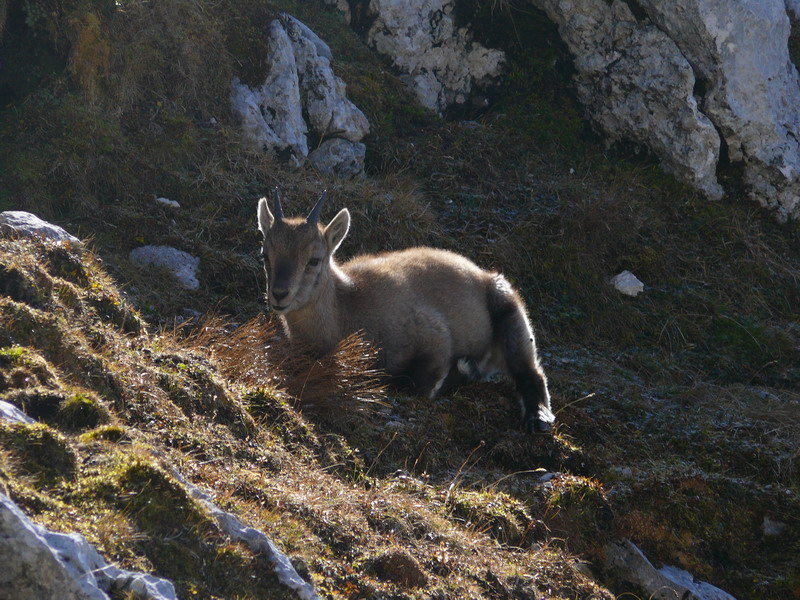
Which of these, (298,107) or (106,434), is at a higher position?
(298,107)

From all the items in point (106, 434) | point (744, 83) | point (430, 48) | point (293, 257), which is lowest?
point (293, 257)

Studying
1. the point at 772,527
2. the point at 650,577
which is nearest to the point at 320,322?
the point at 650,577

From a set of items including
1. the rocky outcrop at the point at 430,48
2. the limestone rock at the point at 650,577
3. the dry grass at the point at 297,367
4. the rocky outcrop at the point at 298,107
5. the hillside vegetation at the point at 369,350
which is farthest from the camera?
the rocky outcrop at the point at 430,48

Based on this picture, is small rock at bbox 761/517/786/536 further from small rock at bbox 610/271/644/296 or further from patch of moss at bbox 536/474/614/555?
small rock at bbox 610/271/644/296

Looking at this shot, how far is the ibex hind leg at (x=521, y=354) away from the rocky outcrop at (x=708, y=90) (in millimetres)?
4934

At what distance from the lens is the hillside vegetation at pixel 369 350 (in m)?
4.46

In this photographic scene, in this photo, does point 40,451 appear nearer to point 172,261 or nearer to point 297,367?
point 297,367

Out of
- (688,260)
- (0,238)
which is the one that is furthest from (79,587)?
(688,260)

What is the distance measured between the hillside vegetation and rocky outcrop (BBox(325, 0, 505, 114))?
329 mm

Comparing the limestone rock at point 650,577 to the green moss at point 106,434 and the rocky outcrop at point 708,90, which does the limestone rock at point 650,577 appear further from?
the rocky outcrop at point 708,90

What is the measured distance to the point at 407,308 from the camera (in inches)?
342

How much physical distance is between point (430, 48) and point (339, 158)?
10.3 ft

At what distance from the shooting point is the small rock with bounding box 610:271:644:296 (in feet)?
36.3

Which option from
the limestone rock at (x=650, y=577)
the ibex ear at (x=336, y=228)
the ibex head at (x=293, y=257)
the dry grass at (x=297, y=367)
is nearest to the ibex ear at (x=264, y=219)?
the ibex head at (x=293, y=257)
